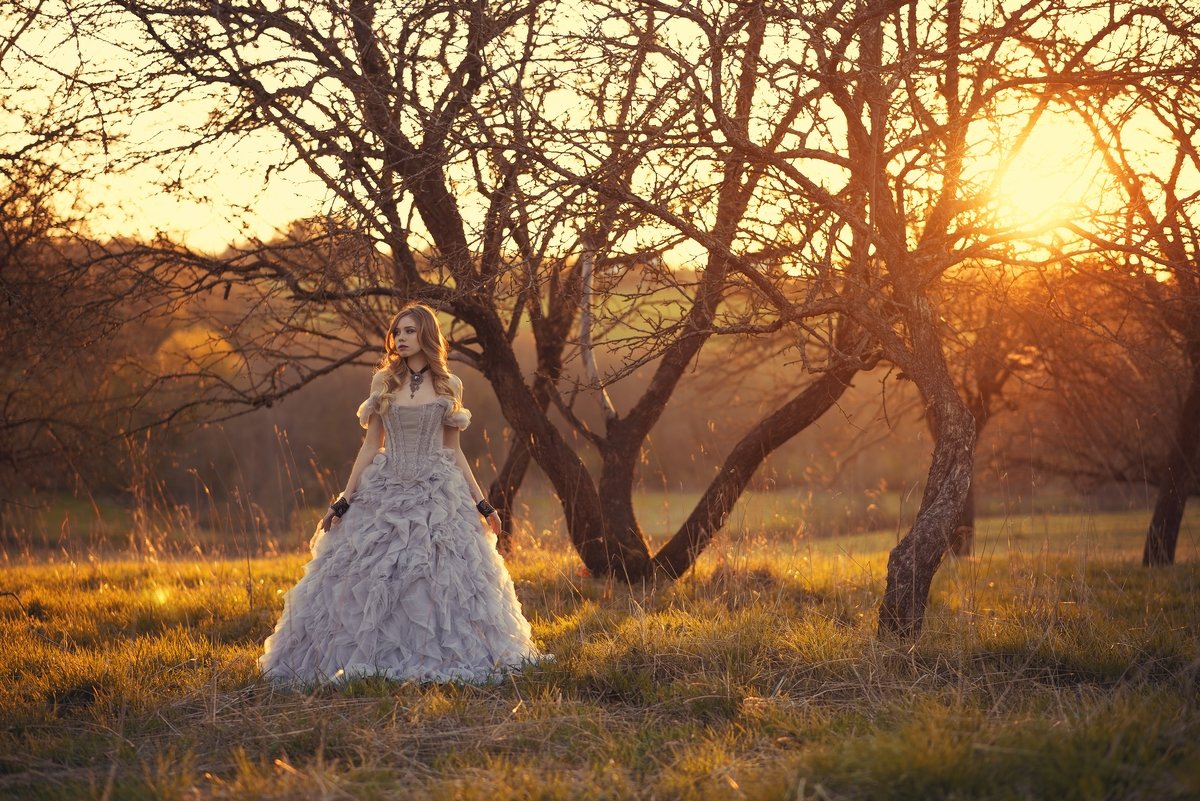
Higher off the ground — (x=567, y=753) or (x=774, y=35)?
(x=774, y=35)

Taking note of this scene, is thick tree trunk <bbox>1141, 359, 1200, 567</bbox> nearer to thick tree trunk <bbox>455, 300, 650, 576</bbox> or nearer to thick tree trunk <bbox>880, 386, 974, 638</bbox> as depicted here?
thick tree trunk <bbox>880, 386, 974, 638</bbox>

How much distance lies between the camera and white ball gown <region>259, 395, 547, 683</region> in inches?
201

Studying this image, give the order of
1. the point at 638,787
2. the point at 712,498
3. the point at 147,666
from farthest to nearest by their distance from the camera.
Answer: the point at 712,498 → the point at 147,666 → the point at 638,787

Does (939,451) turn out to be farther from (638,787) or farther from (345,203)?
(345,203)

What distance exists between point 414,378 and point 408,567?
3.68ft

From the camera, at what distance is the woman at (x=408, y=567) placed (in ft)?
16.8

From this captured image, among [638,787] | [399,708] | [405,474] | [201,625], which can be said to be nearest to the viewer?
[638,787]

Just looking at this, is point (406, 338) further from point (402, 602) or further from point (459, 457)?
point (402, 602)

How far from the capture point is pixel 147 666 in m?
5.07

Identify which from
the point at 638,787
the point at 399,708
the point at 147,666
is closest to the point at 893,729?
the point at 638,787

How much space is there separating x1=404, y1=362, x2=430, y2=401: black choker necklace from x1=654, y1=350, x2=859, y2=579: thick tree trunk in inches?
106

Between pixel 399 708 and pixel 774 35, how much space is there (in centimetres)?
410

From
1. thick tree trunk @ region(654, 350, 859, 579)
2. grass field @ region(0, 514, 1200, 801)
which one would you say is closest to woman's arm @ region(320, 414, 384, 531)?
grass field @ region(0, 514, 1200, 801)

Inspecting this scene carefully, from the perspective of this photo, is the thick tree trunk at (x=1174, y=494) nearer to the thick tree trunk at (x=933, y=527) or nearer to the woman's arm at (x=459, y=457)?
the thick tree trunk at (x=933, y=527)
